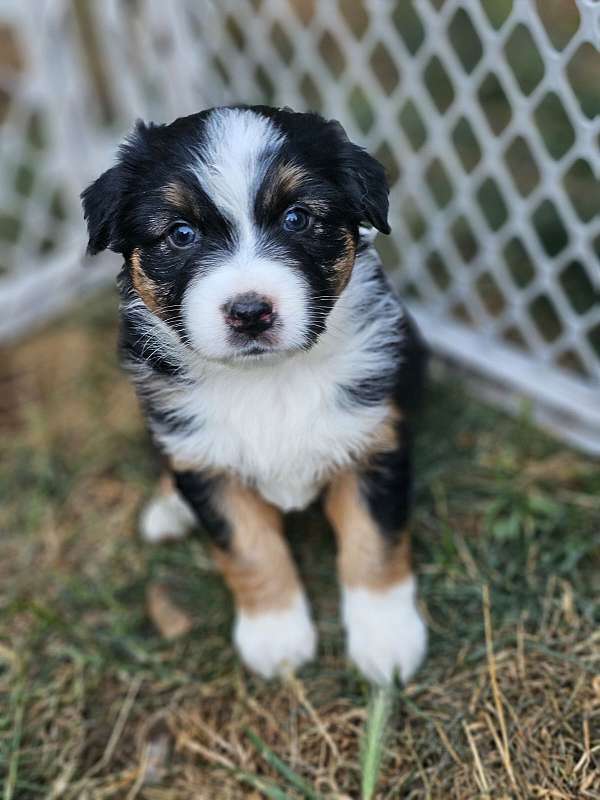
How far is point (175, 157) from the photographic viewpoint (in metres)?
2.34

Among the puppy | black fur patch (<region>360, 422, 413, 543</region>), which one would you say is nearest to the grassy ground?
the puppy

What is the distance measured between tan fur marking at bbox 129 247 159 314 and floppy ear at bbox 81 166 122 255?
0.09 m

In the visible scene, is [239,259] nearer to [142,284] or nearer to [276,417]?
[142,284]

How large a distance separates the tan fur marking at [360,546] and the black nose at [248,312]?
2.65 feet

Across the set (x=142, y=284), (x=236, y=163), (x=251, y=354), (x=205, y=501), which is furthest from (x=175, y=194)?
(x=205, y=501)

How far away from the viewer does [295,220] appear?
236 cm

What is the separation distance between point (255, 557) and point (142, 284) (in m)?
1.01

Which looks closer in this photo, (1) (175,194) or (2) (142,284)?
(1) (175,194)

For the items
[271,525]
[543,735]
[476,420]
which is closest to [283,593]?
[271,525]

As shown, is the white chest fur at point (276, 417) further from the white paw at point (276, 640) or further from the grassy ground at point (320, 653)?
the grassy ground at point (320, 653)

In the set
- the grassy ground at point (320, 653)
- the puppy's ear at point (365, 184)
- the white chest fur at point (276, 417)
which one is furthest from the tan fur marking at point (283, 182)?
the grassy ground at point (320, 653)

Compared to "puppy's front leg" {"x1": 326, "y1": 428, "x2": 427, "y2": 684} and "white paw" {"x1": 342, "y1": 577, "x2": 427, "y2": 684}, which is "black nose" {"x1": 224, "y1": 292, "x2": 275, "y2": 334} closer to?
"puppy's front leg" {"x1": 326, "y1": 428, "x2": 427, "y2": 684}

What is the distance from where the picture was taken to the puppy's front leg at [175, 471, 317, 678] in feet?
9.41

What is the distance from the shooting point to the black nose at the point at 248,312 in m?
2.20
